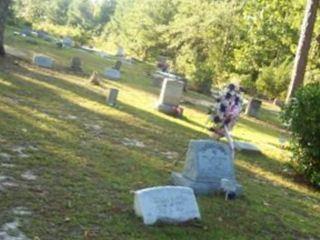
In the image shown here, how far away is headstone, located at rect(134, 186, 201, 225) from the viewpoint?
6.65 m

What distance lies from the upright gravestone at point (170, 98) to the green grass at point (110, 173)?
486 mm

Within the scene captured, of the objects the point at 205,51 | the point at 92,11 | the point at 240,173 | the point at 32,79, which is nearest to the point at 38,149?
the point at 240,173

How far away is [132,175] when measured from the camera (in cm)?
870

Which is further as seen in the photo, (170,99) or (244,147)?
(170,99)

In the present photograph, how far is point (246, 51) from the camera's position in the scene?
33750 millimetres

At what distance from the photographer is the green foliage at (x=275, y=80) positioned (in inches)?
1239

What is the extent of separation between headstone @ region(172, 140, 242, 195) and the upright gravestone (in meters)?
8.53

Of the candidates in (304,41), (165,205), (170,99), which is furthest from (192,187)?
(304,41)

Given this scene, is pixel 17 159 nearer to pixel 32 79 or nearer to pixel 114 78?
pixel 32 79

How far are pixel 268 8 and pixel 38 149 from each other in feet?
54.6

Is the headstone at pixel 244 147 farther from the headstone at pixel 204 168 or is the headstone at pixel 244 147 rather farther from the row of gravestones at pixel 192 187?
the headstone at pixel 204 168

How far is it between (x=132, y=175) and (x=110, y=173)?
357 mm

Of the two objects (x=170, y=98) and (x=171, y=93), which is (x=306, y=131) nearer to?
(x=170, y=98)

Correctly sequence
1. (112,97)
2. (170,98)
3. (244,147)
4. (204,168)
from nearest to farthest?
(204,168) → (244,147) → (112,97) → (170,98)
